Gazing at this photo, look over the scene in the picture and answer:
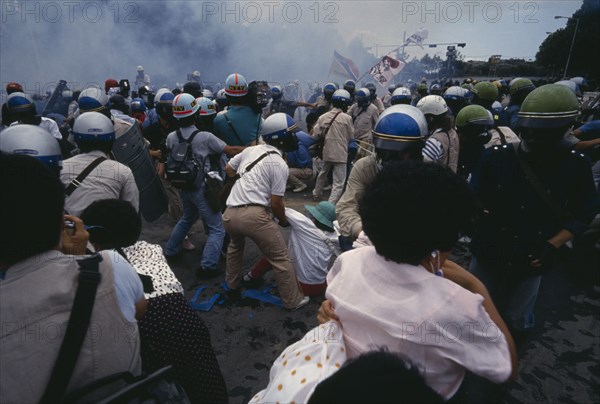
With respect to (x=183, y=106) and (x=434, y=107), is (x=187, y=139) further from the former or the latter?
(x=434, y=107)

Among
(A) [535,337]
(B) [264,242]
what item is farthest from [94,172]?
(A) [535,337]

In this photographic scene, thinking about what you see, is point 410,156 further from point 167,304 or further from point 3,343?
point 3,343

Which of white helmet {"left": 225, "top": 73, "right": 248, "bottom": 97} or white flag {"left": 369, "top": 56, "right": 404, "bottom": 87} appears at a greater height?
white flag {"left": 369, "top": 56, "right": 404, "bottom": 87}

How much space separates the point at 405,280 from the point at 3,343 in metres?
1.22

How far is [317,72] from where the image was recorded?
124 ft

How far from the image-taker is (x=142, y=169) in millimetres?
4398

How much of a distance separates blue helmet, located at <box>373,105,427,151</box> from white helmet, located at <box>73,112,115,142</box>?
215cm

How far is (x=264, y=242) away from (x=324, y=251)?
68 centimetres

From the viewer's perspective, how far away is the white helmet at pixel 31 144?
2260 millimetres

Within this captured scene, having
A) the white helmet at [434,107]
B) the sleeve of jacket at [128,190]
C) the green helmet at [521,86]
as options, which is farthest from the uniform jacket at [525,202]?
the green helmet at [521,86]

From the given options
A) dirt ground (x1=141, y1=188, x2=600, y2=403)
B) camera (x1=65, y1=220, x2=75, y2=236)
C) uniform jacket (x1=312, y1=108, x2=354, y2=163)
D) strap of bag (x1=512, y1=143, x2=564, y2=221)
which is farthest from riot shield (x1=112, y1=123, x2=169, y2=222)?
strap of bag (x1=512, y1=143, x2=564, y2=221)

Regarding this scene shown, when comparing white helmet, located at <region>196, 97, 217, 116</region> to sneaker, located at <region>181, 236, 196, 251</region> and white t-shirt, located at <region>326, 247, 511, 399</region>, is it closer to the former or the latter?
sneaker, located at <region>181, 236, 196, 251</region>

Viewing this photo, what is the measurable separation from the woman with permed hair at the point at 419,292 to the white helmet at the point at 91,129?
2.43 metres

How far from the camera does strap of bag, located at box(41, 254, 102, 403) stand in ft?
3.43
